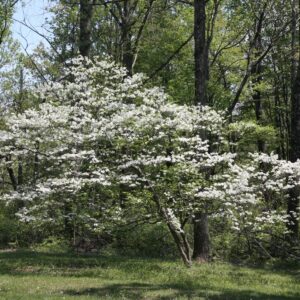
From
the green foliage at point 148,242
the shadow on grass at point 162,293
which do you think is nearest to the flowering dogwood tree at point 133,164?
the shadow on grass at point 162,293

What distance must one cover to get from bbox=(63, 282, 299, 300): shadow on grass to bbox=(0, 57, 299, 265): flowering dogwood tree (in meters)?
3.18

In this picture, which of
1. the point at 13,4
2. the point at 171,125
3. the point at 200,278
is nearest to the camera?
the point at 200,278

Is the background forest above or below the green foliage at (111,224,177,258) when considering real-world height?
above

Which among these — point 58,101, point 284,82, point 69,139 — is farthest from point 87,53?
point 284,82

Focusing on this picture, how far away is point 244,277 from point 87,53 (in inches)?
492

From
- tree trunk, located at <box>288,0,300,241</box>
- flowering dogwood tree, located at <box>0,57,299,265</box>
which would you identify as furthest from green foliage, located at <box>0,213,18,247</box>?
tree trunk, located at <box>288,0,300,241</box>

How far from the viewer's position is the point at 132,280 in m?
12.0

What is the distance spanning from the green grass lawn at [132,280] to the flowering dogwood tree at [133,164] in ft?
4.58

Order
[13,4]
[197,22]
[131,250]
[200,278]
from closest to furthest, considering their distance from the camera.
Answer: [200,278], [197,22], [131,250], [13,4]

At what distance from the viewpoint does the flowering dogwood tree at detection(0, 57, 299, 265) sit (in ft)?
44.5

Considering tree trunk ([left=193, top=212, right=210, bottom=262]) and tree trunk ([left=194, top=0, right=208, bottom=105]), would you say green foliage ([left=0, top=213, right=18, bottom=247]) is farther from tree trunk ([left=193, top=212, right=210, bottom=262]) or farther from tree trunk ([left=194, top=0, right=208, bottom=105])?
tree trunk ([left=194, top=0, right=208, bottom=105])

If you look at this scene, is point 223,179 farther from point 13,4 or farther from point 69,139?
point 13,4

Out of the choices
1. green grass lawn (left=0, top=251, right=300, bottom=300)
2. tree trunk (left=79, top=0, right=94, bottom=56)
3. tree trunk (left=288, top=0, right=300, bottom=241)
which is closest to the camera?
green grass lawn (left=0, top=251, right=300, bottom=300)

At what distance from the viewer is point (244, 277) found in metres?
13.5
